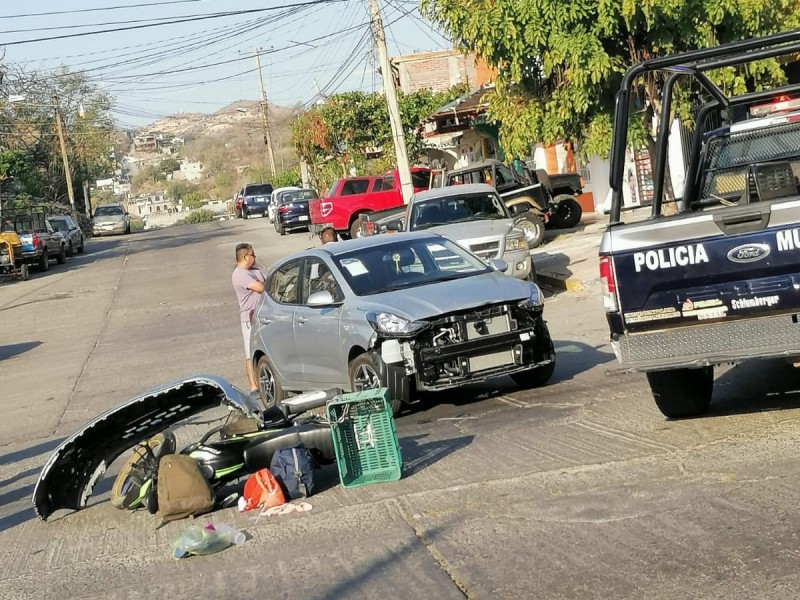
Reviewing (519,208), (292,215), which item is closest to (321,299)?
A: (519,208)

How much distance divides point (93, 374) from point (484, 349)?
30.0 ft

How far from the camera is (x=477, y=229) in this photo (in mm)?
19203

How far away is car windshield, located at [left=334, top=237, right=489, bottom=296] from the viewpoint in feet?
37.0

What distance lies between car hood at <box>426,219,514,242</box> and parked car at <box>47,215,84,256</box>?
27.5 meters

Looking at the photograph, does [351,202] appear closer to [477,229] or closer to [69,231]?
[69,231]

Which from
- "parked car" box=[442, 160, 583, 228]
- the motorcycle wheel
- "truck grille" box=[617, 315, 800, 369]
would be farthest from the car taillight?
"parked car" box=[442, 160, 583, 228]

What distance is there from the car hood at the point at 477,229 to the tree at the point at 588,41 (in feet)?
5.91

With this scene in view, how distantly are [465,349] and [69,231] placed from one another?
124 ft

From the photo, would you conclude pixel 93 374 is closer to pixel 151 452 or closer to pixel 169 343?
pixel 169 343

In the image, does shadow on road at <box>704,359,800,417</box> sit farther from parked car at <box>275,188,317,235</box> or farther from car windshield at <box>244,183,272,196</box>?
car windshield at <box>244,183,272,196</box>

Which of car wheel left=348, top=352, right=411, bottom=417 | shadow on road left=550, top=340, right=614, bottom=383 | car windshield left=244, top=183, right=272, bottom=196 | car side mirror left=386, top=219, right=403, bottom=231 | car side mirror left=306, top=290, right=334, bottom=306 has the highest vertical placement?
car windshield left=244, top=183, right=272, bottom=196

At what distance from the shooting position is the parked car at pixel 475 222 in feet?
61.2

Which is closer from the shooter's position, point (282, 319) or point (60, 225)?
point (282, 319)

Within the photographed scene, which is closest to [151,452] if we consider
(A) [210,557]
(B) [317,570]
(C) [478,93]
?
(A) [210,557]
